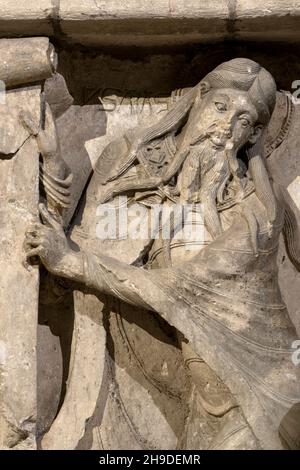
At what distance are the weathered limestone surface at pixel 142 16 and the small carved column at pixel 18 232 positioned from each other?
3.8 inches

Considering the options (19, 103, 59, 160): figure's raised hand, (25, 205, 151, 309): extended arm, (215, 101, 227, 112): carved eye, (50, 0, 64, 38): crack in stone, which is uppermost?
(50, 0, 64, 38): crack in stone

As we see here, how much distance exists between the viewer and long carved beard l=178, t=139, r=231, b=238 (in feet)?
20.0

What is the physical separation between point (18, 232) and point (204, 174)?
85cm

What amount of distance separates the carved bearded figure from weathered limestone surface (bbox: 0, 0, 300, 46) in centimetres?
20

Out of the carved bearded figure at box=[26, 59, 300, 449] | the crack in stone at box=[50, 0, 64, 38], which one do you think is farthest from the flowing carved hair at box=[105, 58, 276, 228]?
the crack in stone at box=[50, 0, 64, 38]

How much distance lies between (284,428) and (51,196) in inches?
52.3

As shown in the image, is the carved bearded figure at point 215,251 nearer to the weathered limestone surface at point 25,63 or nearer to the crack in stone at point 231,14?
the crack in stone at point 231,14

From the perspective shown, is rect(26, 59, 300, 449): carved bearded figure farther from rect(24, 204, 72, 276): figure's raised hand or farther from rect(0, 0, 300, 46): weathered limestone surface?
rect(0, 0, 300, 46): weathered limestone surface

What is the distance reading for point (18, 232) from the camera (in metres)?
5.81

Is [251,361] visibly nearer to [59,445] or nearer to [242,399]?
[242,399]

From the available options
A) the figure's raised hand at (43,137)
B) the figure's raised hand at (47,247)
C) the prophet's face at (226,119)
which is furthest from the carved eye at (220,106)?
the figure's raised hand at (47,247)

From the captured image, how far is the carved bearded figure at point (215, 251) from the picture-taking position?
5699 millimetres

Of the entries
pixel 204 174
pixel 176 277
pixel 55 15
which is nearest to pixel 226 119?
pixel 204 174
